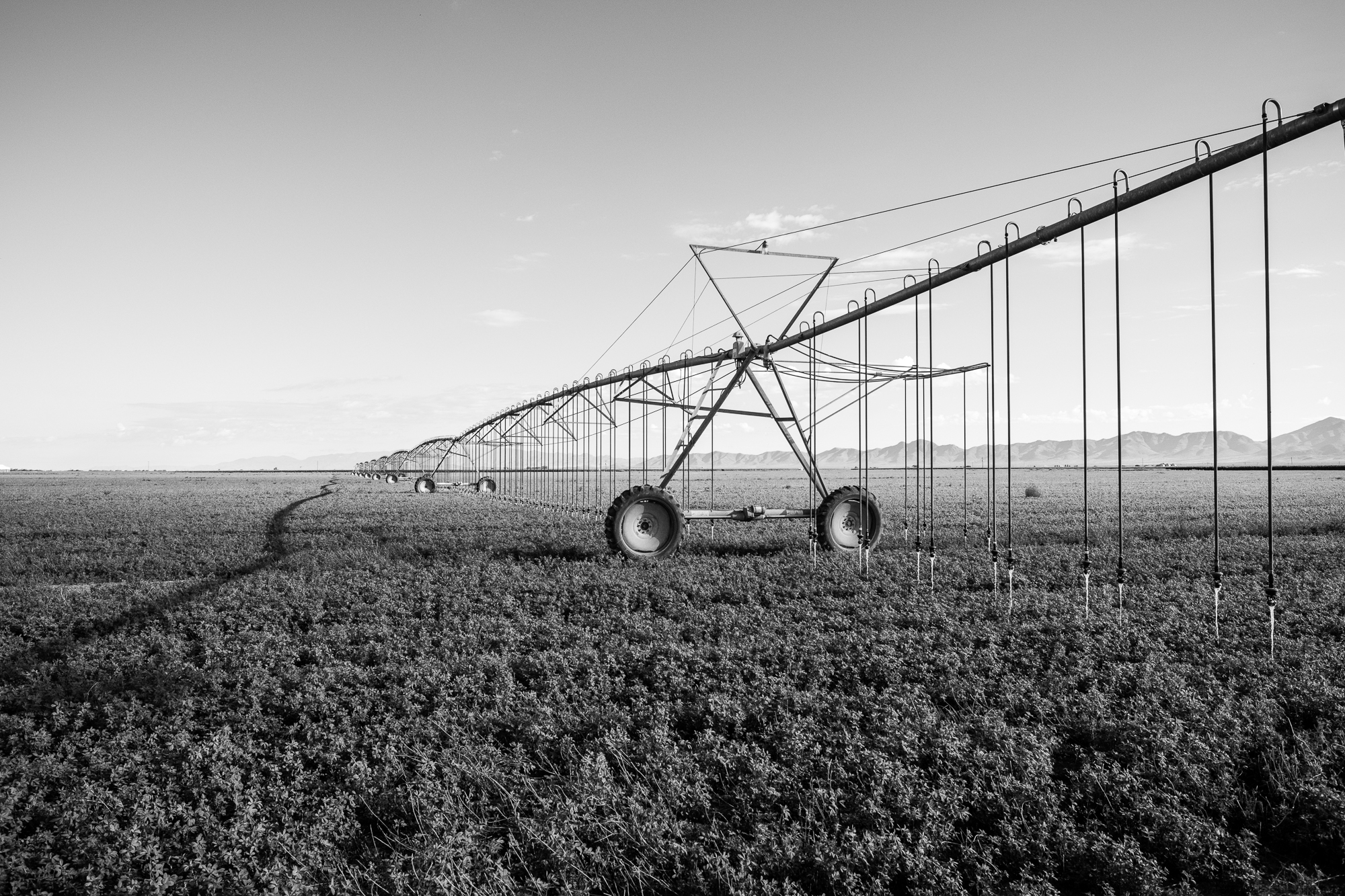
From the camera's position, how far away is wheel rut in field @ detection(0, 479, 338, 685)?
30.7 ft

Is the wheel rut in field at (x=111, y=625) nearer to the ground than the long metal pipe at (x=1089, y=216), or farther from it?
nearer to the ground

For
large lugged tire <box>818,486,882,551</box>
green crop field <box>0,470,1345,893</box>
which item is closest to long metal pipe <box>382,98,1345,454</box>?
large lugged tire <box>818,486,882,551</box>

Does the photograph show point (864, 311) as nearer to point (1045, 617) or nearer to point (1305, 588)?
point (1045, 617)

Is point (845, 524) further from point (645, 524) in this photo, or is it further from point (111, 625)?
point (111, 625)

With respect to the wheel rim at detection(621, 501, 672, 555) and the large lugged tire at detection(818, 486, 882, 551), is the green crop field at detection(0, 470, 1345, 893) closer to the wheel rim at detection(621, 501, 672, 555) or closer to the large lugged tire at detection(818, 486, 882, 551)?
the wheel rim at detection(621, 501, 672, 555)

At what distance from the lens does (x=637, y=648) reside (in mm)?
9156

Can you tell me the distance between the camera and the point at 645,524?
629 inches

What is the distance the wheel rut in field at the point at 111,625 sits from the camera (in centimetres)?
935

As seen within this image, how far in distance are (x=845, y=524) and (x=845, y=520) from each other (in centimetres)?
10

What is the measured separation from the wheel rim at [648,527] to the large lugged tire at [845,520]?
3.17m

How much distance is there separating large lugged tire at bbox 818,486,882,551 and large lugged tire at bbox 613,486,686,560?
9.61ft

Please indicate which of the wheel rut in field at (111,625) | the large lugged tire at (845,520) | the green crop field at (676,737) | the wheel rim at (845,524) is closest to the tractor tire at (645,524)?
the green crop field at (676,737)

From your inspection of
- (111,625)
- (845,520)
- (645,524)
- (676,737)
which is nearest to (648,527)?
(645,524)

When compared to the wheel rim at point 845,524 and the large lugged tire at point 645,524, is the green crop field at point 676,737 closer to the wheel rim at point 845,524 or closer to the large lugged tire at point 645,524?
the large lugged tire at point 645,524
